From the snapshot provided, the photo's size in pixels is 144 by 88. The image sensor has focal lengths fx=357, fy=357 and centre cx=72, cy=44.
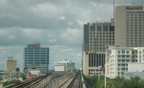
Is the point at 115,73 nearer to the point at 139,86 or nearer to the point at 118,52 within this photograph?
the point at 118,52

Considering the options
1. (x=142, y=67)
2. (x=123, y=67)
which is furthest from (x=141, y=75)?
(x=123, y=67)

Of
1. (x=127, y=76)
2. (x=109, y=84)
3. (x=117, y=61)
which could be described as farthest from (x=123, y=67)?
(x=109, y=84)

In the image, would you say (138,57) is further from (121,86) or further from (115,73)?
(121,86)

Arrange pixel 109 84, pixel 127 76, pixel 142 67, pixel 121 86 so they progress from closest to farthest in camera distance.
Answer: pixel 121 86 → pixel 109 84 → pixel 127 76 → pixel 142 67

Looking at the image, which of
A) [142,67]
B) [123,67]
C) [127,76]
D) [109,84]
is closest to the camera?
[109,84]

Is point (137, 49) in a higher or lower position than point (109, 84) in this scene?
higher

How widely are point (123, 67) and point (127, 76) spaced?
138ft

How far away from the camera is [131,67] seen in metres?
132

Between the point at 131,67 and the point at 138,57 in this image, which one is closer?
the point at 131,67

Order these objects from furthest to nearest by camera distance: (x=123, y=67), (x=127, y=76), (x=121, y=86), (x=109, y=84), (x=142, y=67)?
(x=123, y=67) < (x=142, y=67) < (x=127, y=76) < (x=109, y=84) < (x=121, y=86)

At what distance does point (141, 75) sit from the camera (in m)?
104

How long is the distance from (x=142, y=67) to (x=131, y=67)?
6224 millimetres

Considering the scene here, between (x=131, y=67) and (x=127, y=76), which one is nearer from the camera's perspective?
(x=127, y=76)

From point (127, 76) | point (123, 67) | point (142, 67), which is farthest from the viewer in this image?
point (123, 67)
